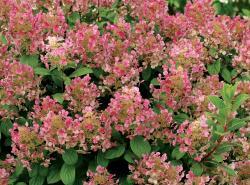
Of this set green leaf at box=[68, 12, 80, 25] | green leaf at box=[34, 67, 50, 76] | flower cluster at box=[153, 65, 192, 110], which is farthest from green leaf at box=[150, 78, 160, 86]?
green leaf at box=[68, 12, 80, 25]

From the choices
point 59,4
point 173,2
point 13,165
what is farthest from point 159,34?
point 173,2

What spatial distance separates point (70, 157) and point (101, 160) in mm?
180

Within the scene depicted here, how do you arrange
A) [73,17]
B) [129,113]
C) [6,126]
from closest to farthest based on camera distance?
[129,113] → [6,126] → [73,17]

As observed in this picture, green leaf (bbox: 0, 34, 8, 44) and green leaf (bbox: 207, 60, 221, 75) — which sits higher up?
green leaf (bbox: 0, 34, 8, 44)

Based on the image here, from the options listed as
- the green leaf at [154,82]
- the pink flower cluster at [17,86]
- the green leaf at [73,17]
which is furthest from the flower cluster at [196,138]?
the green leaf at [73,17]

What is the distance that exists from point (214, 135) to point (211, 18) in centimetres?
114

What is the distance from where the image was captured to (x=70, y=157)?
2.61 meters

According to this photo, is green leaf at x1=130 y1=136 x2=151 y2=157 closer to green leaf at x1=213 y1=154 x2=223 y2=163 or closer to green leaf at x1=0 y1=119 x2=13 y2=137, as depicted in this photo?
green leaf at x1=213 y1=154 x2=223 y2=163

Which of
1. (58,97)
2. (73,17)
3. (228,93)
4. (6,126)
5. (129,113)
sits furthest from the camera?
(73,17)

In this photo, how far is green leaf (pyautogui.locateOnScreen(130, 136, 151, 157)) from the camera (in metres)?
2.65

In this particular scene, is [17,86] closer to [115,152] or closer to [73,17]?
[115,152]

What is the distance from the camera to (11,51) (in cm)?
302

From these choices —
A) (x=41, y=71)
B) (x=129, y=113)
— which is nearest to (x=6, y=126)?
(x=41, y=71)

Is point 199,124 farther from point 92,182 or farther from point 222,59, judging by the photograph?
point 222,59
